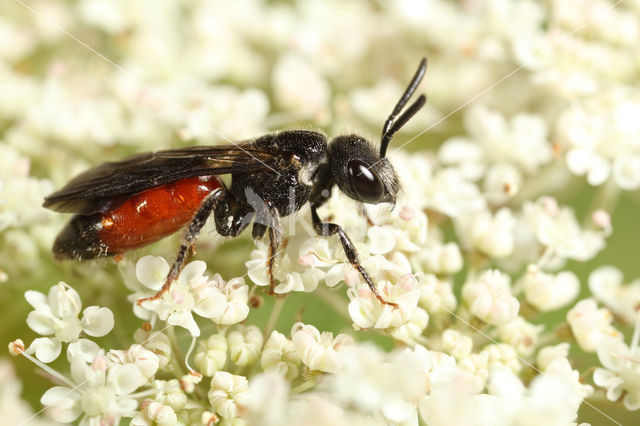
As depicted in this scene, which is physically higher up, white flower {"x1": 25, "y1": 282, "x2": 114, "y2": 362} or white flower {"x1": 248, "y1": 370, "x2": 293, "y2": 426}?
white flower {"x1": 248, "y1": 370, "x2": 293, "y2": 426}

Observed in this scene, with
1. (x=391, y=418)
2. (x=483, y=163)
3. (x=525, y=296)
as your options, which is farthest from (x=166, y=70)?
(x=391, y=418)

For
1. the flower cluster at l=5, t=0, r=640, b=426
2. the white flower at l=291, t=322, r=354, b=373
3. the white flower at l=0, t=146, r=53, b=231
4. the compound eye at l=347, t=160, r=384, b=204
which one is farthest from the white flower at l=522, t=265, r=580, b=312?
the white flower at l=0, t=146, r=53, b=231

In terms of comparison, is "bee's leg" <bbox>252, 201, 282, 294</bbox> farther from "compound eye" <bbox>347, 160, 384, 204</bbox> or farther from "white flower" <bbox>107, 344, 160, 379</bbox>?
"white flower" <bbox>107, 344, 160, 379</bbox>

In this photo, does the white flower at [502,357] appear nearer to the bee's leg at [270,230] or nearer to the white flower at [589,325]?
the white flower at [589,325]

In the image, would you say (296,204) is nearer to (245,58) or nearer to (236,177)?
(236,177)

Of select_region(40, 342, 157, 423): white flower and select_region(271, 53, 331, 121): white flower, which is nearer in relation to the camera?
select_region(40, 342, 157, 423): white flower

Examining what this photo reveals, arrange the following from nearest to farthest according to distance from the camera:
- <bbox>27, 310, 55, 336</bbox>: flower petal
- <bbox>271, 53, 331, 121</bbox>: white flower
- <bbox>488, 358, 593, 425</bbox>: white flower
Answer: <bbox>488, 358, 593, 425</bbox>: white flower
<bbox>27, 310, 55, 336</bbox>: flower petal
<bbox>271, 53, 331, 121</bbox>: white flower
